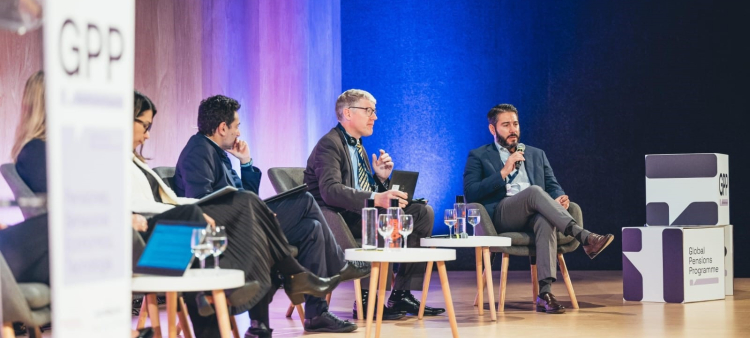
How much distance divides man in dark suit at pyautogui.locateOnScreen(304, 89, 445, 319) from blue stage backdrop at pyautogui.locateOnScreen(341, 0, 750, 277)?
2820 millimetres

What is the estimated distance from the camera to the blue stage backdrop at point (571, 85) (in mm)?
7094

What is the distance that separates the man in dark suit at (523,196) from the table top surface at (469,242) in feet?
1.18

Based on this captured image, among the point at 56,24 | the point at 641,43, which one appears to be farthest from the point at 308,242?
the point at 641,43

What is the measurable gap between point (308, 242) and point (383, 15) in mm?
4296

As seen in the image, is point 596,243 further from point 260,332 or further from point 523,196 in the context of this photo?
point 260,332

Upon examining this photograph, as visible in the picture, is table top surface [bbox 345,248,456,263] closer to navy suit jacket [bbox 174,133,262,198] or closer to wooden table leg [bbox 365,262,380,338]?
wooden table leg [bbox 365,262,380,338]

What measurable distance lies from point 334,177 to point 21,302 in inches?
90.3

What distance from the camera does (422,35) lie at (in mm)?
7543

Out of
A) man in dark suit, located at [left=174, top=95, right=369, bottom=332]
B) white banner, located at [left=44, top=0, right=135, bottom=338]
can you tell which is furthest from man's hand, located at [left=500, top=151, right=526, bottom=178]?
white banner, located at [left=44, top=0, right=135, bottom=338]

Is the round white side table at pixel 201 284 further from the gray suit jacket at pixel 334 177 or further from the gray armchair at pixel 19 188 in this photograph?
the gray suit jacket at pixel 334 177

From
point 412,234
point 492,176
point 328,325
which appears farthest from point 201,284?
point 492,176

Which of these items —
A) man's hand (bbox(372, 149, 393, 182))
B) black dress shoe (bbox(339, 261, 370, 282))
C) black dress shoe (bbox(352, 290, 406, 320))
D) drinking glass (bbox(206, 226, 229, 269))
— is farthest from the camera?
man's hand (bbox(372, 149, 393, 182))

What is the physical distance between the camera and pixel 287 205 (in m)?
3.76

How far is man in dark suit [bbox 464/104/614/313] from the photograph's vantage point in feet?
14.9
